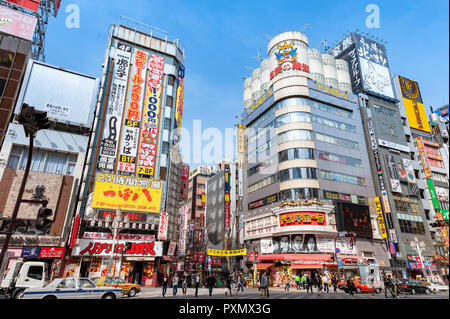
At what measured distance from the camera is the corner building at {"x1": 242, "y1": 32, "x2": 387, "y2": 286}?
120ft

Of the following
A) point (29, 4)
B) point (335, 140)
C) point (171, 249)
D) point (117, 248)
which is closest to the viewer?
point (117, 248)

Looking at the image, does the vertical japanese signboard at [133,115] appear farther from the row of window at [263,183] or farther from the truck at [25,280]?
the row of window at [263,183]

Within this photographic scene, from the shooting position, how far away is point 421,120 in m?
60.2

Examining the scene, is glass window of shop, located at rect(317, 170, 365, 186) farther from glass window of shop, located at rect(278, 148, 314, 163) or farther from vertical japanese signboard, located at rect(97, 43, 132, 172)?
vertical japanese signboard, located at rect(97, 43, 132, 172)

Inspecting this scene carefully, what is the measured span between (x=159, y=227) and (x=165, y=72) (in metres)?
23.2

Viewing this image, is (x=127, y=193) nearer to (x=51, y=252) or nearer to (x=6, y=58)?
(x=51, y=252)

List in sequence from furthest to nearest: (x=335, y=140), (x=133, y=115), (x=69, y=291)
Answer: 1. (x=335, y=140)
2. (x=133, y=115)
3. (x=69, y=291)

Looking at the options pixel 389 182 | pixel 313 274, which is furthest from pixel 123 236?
pixel 389 182

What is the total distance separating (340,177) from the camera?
139 ft

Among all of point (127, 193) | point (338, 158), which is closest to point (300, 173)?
point (338, 158)

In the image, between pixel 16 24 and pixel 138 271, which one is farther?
pixel 16 24

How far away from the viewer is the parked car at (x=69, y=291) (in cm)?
1339

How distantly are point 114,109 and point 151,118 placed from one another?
4828 millimetres

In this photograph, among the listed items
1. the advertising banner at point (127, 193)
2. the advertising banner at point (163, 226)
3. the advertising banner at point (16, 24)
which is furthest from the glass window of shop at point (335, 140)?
the advertising banner at point (16, 24)
